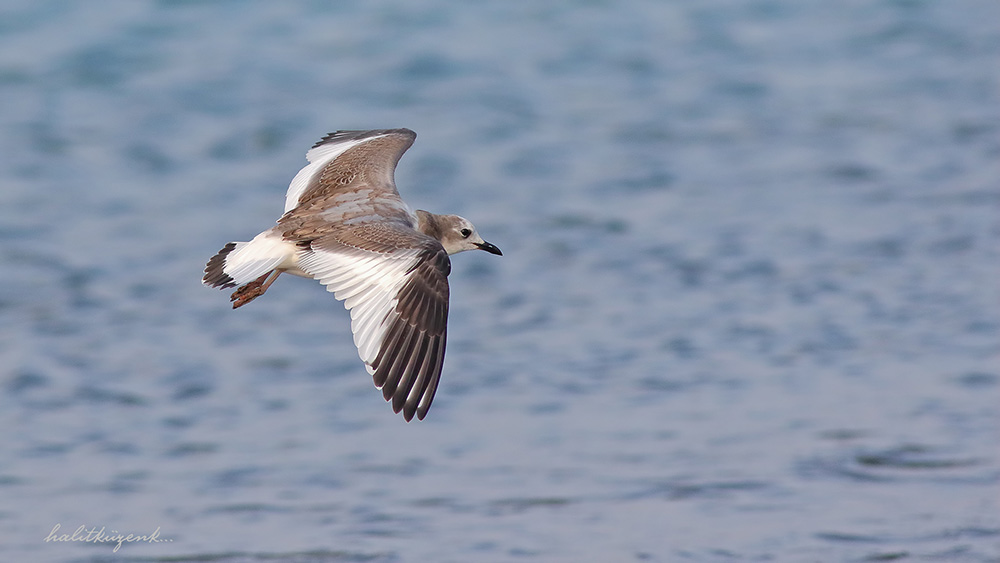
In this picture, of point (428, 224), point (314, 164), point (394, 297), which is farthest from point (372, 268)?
point (314, 164)

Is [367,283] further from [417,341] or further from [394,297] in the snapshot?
[417,341]

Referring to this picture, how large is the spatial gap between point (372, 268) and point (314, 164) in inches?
74.1

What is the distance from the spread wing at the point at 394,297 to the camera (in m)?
5.47

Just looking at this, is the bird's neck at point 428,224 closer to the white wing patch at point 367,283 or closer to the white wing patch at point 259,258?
the white wing patch at point 259,258

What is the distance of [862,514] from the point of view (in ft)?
A: 24.8

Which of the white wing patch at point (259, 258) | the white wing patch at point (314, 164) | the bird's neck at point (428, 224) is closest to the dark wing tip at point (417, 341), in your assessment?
the white wing patch at point (259, 258)

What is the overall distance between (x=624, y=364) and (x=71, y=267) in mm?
4319

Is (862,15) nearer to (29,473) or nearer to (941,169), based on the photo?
(941,169)

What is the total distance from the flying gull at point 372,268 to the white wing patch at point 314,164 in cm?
3


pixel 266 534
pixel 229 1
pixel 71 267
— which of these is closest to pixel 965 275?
pixel 266 534

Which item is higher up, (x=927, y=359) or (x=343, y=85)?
(x=343, y=85)

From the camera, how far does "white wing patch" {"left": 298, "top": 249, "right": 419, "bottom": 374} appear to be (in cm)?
→ 561

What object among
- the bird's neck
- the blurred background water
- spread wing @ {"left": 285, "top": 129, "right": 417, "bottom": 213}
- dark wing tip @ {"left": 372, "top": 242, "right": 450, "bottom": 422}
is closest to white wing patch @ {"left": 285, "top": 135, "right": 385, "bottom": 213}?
spread wing @ {"left": 285, "top": 129, "right": 417, "bottom": 213}

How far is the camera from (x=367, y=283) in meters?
5.80
